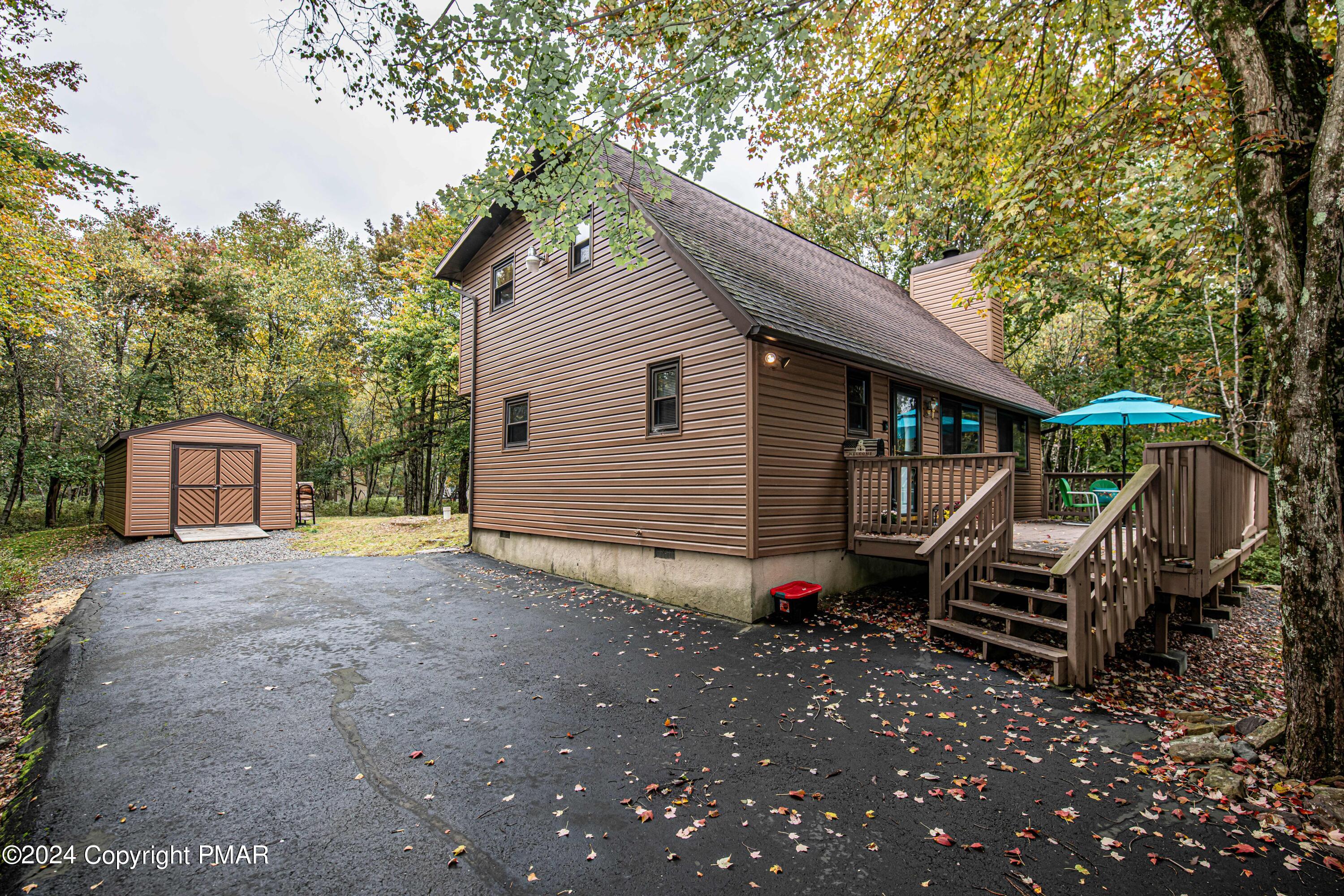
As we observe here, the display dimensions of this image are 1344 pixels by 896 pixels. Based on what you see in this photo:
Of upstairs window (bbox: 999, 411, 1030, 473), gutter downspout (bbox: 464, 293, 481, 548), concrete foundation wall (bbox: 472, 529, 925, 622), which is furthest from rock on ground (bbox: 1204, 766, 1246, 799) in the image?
gutter downspout (bbox: 464, 293, 481, 548)

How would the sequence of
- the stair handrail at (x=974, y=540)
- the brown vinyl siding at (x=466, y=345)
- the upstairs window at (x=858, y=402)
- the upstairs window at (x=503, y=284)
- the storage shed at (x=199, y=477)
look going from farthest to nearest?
the storage shed at (x=199, y=477), the brown vinyl siding at (x=466, y=345), the upstairs window at (x=503, y=284), the upstairs window at (x=858, y=402), the stair handrail at (x=974, y=540)

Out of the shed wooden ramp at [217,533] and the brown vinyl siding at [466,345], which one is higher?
the brown vinyl siding at [466,345]

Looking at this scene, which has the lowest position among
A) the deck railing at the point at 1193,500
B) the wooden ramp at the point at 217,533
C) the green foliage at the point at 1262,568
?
the wooden ramp at the point at 217,533

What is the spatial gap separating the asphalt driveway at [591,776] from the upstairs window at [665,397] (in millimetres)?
3147

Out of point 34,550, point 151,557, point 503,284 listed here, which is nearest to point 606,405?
point 503,284

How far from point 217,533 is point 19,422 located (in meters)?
7.78

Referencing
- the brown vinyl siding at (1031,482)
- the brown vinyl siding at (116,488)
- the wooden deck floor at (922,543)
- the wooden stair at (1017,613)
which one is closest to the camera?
the wooden stair at (1017,613)

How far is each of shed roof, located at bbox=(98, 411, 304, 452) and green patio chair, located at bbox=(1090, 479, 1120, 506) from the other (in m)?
20.2

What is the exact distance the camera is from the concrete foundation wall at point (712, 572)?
6.62 meters

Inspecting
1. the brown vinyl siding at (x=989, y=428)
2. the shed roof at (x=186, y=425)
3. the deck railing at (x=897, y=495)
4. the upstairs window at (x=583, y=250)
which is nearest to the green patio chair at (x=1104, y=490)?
the brown vinyl siding at (x=989, y=428)

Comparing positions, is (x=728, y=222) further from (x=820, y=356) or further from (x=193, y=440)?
(x=193, y=440)

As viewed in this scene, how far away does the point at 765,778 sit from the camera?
10.4 feet

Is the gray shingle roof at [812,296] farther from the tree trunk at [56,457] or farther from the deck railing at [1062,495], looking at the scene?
the tree trunk at [56,457]

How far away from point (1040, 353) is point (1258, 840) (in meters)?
24.2
